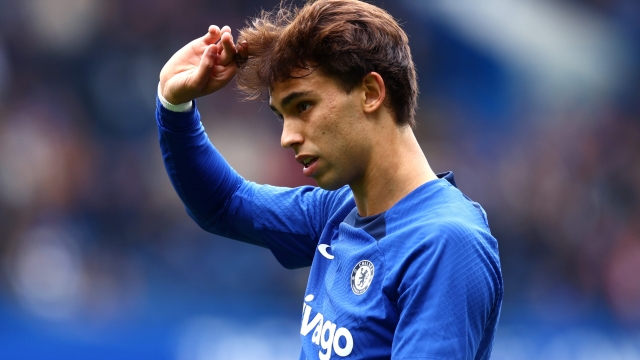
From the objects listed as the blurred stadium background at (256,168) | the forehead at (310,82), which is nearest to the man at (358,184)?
the forehead at (310,82)

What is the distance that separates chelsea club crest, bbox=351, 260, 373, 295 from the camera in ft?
6.59

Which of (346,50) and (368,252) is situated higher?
(346,50)

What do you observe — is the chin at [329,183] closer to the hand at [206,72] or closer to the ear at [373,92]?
the ear at [373,92]

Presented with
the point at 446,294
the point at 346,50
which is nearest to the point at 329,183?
the point at 346,50

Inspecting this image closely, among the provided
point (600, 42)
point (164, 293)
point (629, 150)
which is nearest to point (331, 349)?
point (164, 293)

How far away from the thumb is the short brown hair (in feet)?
0.64

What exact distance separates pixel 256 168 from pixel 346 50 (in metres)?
5.29

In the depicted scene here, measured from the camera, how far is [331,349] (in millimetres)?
2023

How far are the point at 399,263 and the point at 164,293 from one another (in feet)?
15.8

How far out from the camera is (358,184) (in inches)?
86.7

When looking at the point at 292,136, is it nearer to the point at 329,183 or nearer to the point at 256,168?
the point at 329,183

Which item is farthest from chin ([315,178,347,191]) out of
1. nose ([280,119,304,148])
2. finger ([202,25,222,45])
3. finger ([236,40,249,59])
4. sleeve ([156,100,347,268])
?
finger ([202,25,222,45])

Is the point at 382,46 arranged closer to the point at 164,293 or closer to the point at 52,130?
the point at 164,293

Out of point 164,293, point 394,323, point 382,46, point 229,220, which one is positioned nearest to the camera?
point 394,323
